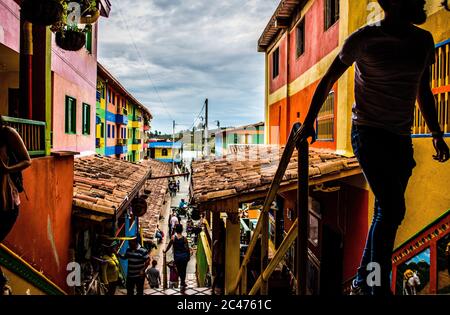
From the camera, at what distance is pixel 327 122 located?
826cm

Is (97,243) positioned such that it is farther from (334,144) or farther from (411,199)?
(411,199)

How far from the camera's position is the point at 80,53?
41.7 feet

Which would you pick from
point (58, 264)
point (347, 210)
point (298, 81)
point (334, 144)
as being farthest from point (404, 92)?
point (298, 81)

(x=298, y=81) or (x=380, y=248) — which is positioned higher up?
(x=298, y=81)

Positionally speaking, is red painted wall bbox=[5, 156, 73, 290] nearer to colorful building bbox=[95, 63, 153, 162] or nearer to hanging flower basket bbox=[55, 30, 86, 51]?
hanging flower basket bbox=[55, 30, 86, 51]

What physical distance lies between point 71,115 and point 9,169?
30.8 feet

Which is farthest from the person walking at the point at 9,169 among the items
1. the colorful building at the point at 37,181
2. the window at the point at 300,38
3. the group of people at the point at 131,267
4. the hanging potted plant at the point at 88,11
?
the window at the point at 300,38

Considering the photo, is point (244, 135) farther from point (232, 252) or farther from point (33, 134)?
point (33, 134)

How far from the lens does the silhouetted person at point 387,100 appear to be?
228 cm

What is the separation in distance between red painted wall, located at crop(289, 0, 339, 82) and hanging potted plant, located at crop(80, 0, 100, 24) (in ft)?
16.8

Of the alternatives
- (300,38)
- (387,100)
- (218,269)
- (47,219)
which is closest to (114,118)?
(300,38)

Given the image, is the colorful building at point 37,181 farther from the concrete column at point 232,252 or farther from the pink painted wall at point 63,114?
the concrete column at point 232,252

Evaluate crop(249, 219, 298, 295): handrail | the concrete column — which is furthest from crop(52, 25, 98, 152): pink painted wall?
crop(249, 219, 298, 295): handrail
